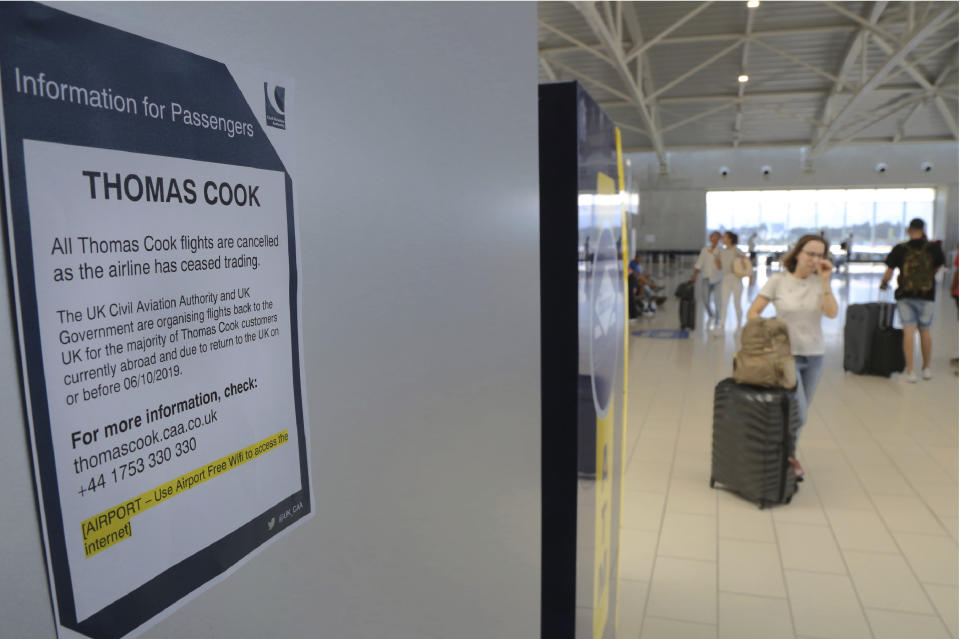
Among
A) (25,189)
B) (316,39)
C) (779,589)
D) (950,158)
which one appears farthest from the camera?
(950,158)

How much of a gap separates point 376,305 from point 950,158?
108 feet

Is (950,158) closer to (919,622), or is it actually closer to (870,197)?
(870,197)

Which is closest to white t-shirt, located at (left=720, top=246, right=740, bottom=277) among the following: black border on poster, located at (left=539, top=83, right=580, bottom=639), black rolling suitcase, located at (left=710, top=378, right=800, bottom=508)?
black rolling suitcase, located at (left=710, top=378, right=800, bottom=508)

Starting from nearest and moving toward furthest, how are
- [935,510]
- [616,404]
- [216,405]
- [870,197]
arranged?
[216,405]
[616,404]
[935,510]
[870,197]

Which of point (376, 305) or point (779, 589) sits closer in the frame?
point (376, 305)

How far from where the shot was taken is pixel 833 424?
20.6 ft

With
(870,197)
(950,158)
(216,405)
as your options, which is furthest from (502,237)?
(870,197)

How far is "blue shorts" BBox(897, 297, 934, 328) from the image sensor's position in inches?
302

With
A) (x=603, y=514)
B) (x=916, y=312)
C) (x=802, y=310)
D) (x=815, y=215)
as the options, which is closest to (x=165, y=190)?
(x=603, y=514)

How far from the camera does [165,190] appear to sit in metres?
0.48

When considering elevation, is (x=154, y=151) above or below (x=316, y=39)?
below

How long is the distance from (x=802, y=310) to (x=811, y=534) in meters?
1.48

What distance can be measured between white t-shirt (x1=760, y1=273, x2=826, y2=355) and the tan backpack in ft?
0.95

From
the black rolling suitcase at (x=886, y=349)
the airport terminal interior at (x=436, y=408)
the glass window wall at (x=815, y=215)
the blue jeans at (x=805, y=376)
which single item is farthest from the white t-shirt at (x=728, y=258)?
the glass window wall at (x=815, y=215)
